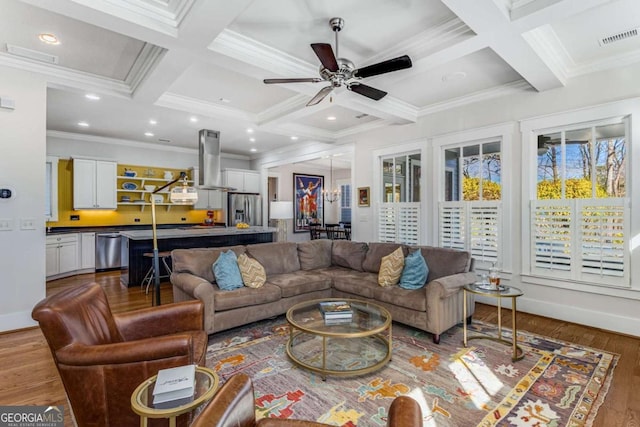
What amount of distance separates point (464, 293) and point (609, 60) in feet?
9.88

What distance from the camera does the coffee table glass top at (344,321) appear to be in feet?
8.36

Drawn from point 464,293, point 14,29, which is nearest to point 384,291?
point 464,293

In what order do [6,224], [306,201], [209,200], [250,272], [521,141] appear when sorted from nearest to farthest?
[6,224] < [250,272] < [521,141] < [209,200] < [306,201]

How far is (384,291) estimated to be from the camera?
11.6ft

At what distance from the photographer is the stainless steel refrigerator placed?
8539 mm

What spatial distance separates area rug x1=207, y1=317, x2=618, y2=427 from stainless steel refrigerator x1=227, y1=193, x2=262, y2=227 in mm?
5525

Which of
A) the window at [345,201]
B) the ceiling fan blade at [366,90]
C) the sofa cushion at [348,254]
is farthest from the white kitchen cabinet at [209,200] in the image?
the ceiling fan blade at [366,90]

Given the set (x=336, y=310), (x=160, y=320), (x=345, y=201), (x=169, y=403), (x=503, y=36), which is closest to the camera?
(x=169, y=403)

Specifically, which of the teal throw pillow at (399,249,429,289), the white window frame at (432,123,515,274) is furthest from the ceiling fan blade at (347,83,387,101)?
the white window frame at (432,123,515,274)

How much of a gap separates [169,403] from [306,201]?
950cm

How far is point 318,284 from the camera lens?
4.05 metres

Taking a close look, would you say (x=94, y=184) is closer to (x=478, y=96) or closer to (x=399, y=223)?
(x=399, y=223)

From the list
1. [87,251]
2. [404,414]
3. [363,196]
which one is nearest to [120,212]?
[87,251]

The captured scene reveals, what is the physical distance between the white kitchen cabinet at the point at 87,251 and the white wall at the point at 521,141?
633 centimetres
